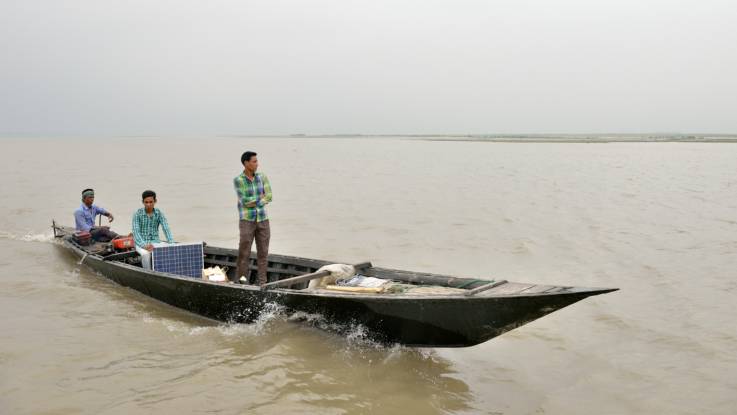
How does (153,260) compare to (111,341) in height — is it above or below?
above

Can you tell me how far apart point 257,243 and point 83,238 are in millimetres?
4488

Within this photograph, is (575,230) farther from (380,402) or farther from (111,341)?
(111,341)

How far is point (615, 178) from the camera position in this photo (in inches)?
922

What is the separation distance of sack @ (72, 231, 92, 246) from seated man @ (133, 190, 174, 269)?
239 cm

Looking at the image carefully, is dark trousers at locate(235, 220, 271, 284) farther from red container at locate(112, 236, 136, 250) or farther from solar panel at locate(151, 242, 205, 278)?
red container at locate(112, 236, 136, 250)

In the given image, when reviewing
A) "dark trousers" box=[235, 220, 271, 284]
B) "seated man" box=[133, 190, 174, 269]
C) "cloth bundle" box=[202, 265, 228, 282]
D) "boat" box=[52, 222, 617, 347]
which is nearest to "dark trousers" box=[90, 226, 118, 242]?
"boat" box=[52, 222, 617, 347]

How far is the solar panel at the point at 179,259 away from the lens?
23.2 feet

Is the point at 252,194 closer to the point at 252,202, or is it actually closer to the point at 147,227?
the point at 252,202

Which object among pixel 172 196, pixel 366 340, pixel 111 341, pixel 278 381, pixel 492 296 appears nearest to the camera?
pixel 492 296

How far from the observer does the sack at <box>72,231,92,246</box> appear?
9.38m

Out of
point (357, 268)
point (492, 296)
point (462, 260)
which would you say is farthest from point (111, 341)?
point (462, 260)

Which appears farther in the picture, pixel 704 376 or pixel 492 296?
pixel 704 376

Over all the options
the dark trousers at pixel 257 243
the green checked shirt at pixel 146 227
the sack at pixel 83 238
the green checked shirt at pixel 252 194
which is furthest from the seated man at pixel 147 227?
the sack at pixel 83 238

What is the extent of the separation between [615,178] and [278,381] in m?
22.0
